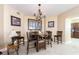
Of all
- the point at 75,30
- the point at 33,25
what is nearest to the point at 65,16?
the point at 33,25

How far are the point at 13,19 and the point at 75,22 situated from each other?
25.6ft

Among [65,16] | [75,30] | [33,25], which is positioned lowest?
[75,30]

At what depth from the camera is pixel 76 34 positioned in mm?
11211

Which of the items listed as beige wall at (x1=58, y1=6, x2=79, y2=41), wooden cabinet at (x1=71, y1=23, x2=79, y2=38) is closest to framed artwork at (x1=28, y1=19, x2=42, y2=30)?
beige wall at (x1=58, y1=6, x2=79, y2=41)

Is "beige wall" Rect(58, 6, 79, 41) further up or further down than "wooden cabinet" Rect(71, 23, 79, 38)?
further up

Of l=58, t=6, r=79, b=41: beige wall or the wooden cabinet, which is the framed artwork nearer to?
l=58, t=6, r=79, b=41: beige wall

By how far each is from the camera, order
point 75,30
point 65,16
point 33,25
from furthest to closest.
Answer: point 75,30 < point 33,25 < point 65,16

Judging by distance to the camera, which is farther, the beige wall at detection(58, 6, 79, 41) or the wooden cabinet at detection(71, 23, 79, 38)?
the wooden cabinet at detection(71, 23, 79, 38)

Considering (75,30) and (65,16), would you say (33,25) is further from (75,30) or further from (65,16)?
(75,30)

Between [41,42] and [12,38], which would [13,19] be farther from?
[41,42]

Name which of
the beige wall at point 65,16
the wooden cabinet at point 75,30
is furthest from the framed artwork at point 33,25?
the wooden cabinet at point 75,30

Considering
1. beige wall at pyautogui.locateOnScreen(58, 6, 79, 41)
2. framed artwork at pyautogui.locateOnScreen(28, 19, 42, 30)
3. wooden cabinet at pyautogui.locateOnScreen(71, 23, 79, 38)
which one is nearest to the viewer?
beige wall at pyautogui.locateOnScreen(58, 6, 79, 41)
